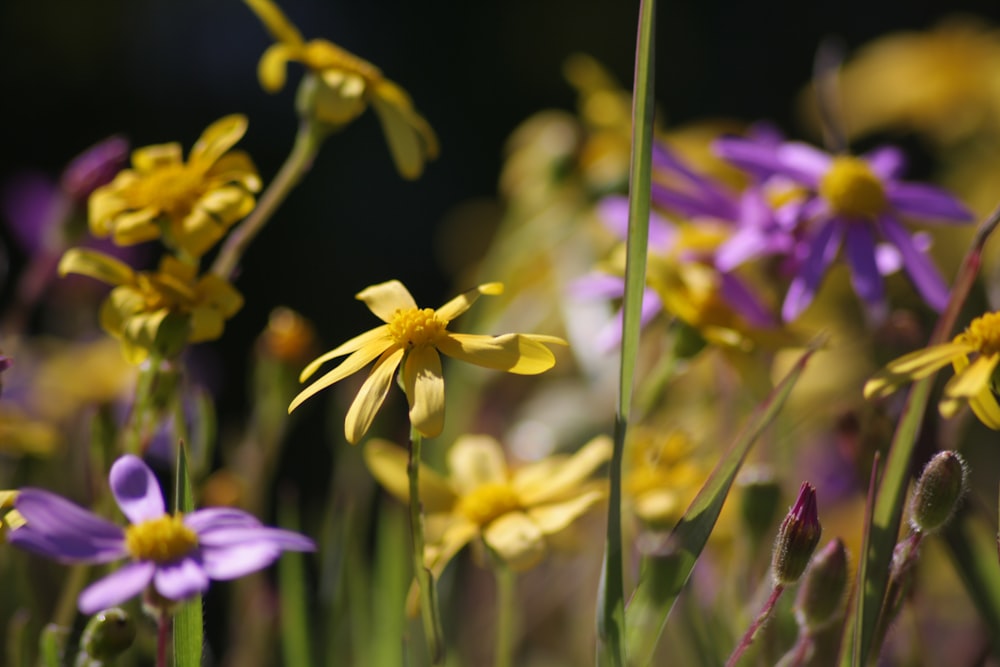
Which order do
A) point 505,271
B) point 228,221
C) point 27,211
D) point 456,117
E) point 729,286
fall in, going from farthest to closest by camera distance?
1. point 456,117
2. point 27,211
3. point 505,271
4. point 729,286
5. point 228,221

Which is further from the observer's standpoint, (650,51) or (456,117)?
(456,117)

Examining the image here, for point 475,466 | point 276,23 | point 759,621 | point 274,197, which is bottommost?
point 759,621

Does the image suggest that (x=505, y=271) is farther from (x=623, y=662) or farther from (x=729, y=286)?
(x=623, y=662)

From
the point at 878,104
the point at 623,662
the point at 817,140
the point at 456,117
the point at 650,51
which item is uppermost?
the point at 456,117

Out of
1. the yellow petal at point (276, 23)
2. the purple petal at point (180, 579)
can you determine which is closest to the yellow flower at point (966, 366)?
the purple petal at point (180, 579)

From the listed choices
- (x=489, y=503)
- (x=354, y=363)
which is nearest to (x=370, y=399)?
(x=354, y=363)

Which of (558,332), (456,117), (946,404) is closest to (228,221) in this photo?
(946,404)

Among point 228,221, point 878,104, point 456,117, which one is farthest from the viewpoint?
point 456,117

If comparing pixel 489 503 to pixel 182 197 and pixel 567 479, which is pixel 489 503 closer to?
pixel 567 479
